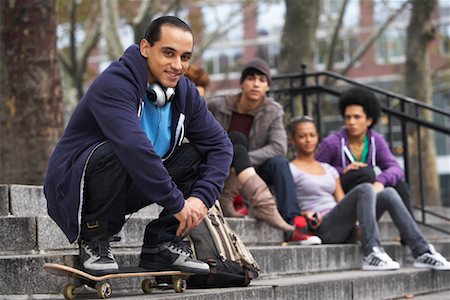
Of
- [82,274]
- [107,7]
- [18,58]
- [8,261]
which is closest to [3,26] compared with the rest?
[18,58]

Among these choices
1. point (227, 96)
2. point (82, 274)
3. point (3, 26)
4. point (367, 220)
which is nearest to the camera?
point (82, 274)

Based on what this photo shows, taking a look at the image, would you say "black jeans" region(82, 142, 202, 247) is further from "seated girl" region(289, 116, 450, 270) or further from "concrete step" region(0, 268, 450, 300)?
"seated girl" region(289, 116, 450, 270)

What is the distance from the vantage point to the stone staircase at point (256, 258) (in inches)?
216

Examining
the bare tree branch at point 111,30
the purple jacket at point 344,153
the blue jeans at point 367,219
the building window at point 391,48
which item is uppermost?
the building window at point 391,48

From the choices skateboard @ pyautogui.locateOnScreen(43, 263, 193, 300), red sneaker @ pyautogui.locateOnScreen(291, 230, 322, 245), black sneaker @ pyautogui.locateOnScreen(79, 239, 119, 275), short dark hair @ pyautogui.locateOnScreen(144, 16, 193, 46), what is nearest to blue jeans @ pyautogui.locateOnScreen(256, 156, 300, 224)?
red sneaker @ pyautogui.locateOnScreen(291, 230, 322, 245)

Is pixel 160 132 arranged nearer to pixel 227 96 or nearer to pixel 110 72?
pixel 110 72

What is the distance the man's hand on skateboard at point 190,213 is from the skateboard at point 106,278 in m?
0.29

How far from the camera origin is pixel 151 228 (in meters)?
5.54

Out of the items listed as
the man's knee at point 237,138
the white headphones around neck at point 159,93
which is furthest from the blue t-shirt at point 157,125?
the man's knee at point 237,138

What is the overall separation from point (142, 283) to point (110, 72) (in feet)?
3.91

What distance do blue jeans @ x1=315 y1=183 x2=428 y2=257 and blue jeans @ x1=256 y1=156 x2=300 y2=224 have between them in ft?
1.11

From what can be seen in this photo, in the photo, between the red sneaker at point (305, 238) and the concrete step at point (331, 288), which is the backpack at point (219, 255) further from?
the red sneaker at point (305, 238)

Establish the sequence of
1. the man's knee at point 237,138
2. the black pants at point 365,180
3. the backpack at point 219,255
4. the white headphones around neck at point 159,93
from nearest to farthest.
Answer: the white headphones around neck at point 159,93, the backpack at point 219,255, the man's knee at point 237,138, the black pants at point 365,180

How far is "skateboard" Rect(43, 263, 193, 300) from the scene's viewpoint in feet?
16.2
